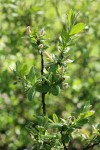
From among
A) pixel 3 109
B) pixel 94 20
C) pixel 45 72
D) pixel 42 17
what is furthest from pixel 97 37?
pixel 45 72

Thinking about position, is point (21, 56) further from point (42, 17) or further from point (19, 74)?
point (19, 74)

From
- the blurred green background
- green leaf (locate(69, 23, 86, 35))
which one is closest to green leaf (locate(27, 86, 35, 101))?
green leaf (locate(69, 23, 86, 35))

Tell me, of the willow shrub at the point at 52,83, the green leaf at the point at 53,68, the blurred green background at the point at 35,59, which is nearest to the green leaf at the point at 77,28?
the willow shrub at the point at 52,83

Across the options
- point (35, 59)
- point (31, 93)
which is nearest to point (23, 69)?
point (31, 93)

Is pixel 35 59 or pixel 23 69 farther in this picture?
pixel 35 59

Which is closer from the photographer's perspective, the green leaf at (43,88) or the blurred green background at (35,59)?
the green leaf at (43,88)

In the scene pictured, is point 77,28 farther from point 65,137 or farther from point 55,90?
point 65,137

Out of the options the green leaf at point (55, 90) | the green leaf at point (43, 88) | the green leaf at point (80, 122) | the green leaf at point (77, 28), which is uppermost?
the green leaf at point (77, 28)

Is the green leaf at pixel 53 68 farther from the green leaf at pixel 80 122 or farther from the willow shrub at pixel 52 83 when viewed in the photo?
the green leaf at pixel 80 122
